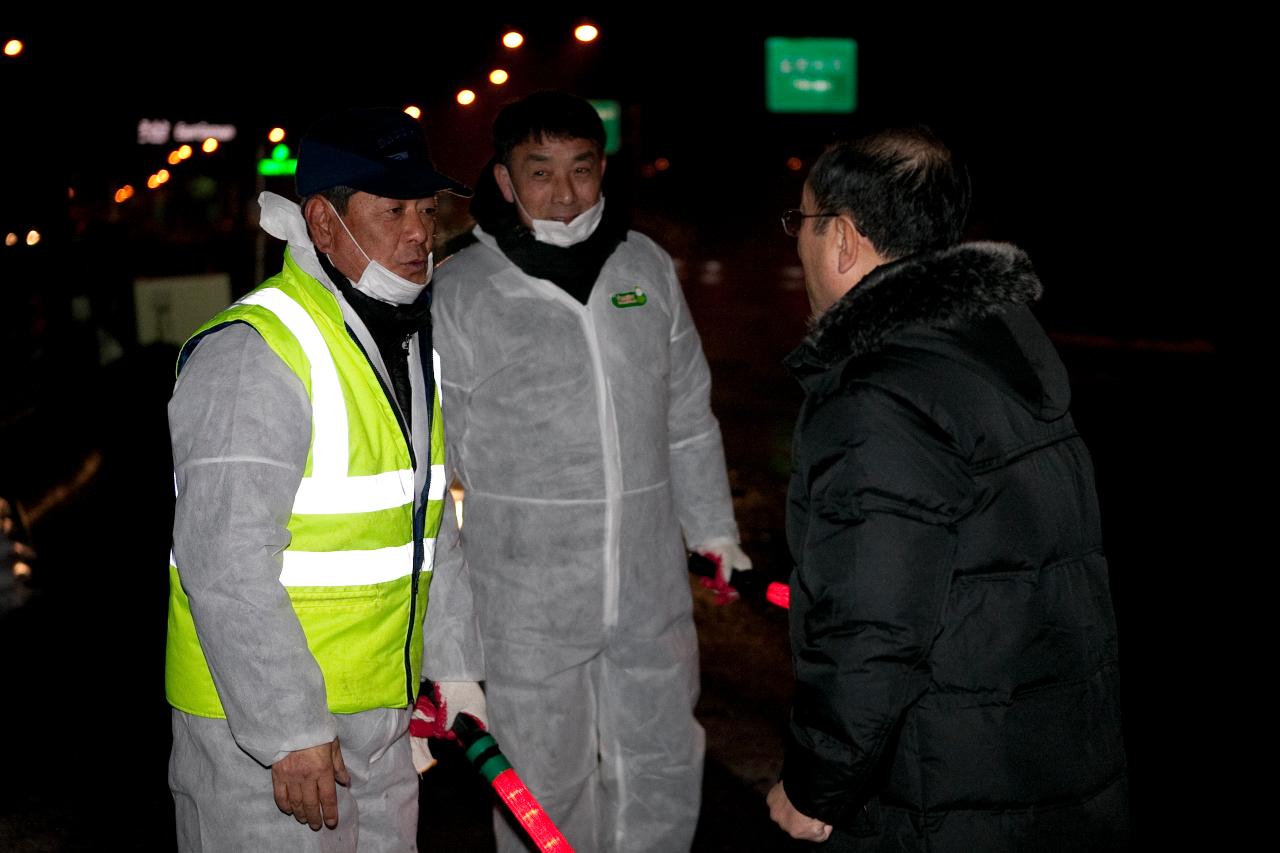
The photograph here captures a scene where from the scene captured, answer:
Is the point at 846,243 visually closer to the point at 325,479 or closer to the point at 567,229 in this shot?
the point at 325,479

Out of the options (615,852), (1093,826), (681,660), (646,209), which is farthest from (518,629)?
(646,209)

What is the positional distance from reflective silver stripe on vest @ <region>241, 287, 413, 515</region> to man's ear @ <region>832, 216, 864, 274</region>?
1011 mm

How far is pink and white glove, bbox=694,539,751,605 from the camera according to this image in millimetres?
3883

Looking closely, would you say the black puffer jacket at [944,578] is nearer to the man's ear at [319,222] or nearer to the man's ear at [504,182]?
the man's ear at [319,222]

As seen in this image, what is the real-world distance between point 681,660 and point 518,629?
1.73ft

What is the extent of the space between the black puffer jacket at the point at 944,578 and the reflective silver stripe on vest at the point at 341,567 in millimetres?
871

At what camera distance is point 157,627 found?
20.2 feet

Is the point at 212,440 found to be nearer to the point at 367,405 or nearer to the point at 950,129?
the point at 367,405

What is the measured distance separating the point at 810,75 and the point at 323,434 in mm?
27835

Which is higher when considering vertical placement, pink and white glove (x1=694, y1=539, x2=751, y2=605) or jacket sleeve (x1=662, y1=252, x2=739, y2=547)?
jacket sleeve (x1=662, y1=252, x2=739, y2=547)

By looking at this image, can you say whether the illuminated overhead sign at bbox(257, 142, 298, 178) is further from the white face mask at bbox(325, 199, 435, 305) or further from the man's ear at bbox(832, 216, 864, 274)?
the man's ear at bbox(832, 216, 864, 274)

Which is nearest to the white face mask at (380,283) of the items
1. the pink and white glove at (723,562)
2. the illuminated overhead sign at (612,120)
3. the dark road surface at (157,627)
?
the pink and white glove at (723,562)

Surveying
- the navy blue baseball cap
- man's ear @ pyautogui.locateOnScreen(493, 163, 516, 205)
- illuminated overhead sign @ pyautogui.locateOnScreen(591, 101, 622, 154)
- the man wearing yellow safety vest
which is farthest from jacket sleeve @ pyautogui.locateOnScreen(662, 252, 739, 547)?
illuminated overhead sign @ pyautogui.locateOnScreen(591, 101, 622, 154)

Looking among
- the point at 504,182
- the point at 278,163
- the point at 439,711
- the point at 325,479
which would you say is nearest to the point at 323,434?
the point at 325,479
